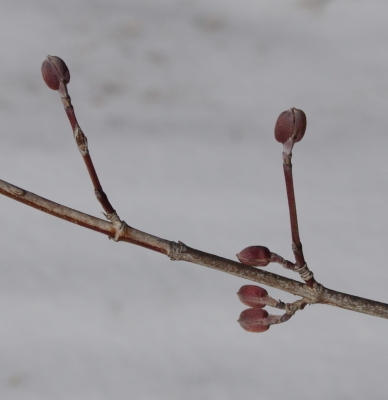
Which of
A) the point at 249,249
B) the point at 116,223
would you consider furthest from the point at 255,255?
the point at 116,223

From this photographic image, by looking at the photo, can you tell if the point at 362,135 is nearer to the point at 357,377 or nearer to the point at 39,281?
the point at 357,377

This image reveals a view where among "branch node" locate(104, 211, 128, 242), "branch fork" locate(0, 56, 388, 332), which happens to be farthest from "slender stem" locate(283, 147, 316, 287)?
"branch node" locate(104, 211, 128, 242)

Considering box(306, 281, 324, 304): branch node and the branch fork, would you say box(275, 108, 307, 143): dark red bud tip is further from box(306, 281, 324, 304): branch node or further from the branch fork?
box(306, 281, 324, 304): branch node

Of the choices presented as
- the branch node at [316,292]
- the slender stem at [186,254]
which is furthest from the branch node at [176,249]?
the branch node at [316,292]

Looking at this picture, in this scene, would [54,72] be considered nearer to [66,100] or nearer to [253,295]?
[66,100]

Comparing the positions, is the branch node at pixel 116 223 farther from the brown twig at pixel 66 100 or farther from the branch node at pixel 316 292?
the branch node at pixel 316 292
